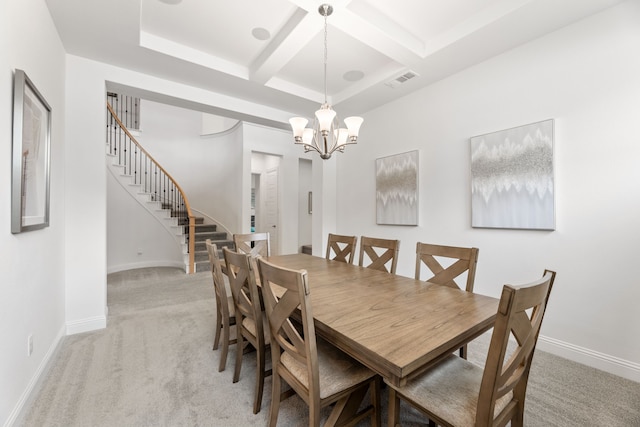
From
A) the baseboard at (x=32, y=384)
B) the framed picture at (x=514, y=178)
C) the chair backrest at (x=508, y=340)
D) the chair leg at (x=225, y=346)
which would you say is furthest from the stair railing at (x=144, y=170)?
the chair backrest at (x=508, y=340)

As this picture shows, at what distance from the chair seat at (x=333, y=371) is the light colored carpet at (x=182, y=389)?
1.49ft

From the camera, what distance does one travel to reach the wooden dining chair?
1107mm

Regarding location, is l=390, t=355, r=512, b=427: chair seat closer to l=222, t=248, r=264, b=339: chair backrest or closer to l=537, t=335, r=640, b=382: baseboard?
l=222, t=248, r=264, b=339: chair backrest

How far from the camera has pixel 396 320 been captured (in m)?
1.26

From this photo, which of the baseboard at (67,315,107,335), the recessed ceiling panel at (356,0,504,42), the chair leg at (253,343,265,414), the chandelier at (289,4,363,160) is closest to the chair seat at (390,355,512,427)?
the chair leg at (253,343,265,414)

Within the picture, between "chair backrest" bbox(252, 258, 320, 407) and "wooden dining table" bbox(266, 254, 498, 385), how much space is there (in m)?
0.12

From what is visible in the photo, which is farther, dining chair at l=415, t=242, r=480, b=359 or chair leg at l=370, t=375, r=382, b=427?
dining chair at l=415, t=242, r=480, b=359

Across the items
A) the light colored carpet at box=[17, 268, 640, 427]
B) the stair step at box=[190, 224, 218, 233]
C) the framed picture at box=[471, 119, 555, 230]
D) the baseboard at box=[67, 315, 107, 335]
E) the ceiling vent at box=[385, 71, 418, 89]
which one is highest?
the ceiling vent at box=[385, 71, 418, 89]

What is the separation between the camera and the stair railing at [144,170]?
18.8 ft

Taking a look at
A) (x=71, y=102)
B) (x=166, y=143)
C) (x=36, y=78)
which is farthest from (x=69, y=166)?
(x=166, y=143)

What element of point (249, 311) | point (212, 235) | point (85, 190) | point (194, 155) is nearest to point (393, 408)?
point (249, 311)

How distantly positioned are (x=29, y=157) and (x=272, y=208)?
495 cm

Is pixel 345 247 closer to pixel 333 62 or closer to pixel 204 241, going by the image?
pixel 333 62

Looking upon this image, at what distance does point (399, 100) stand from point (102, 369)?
412 centimetres
